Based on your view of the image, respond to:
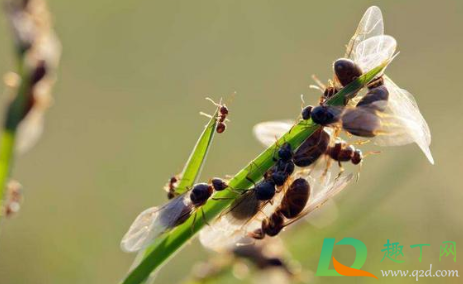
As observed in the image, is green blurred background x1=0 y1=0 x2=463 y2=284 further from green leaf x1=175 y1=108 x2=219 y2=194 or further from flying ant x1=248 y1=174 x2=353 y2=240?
green leaf x1=175 y1=108 x2=219 y2=194

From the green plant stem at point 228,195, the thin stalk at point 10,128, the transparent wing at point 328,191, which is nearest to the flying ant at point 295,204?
the transparent wing at point 328,191

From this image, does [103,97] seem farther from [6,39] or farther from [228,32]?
[228,32]

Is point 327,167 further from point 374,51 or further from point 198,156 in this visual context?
point 198,156

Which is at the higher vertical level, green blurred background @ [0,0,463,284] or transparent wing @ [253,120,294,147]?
transparent wing @ [253,120,294,147]

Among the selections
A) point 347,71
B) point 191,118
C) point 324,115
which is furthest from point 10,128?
point 191,118

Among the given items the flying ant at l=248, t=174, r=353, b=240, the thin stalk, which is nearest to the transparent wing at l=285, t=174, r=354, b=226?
the flying ant at l=248, t=174, r=353, b=240

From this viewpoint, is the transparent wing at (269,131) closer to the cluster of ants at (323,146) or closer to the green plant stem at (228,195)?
the cluster of ants at (323,146)

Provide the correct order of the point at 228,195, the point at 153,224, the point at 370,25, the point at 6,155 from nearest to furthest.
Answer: the point at 6,155 < the point at 228,195 < the point at 153,224 < the point at 370,25
